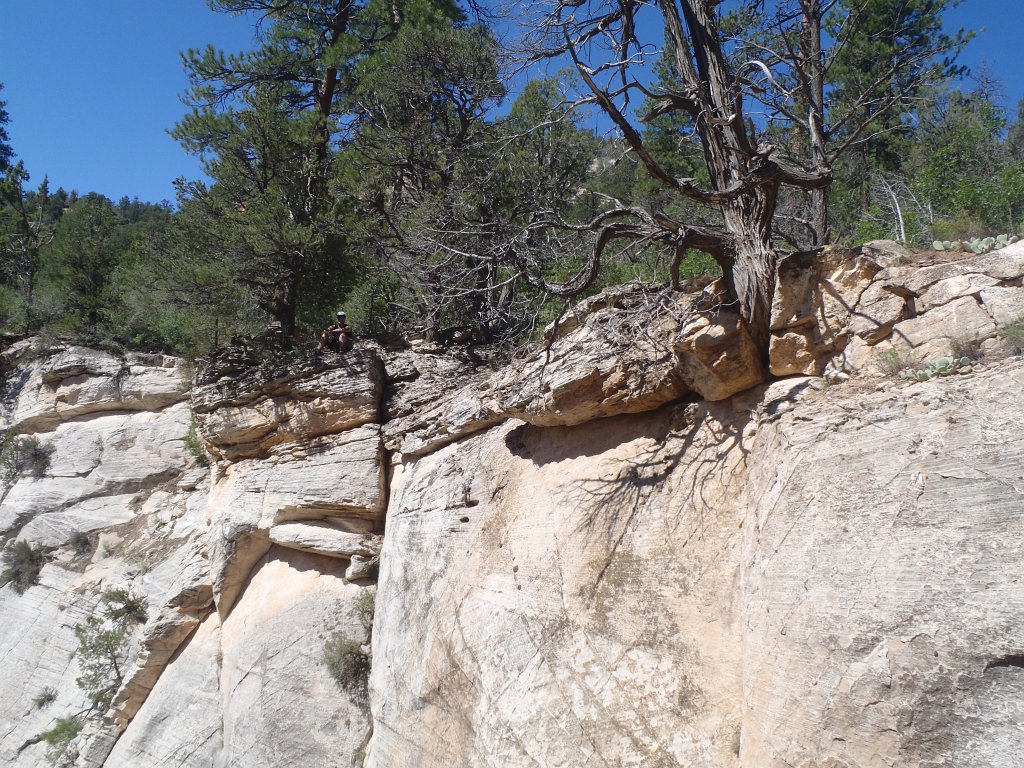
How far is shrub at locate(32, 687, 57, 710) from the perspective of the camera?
35.9 ft

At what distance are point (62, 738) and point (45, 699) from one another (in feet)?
3.00

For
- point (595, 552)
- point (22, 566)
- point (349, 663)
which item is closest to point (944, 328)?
point (595, 552)

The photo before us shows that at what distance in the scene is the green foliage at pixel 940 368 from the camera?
4.73 meters

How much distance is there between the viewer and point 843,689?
404cm

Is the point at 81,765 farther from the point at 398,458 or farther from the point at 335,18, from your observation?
the point at 335,18

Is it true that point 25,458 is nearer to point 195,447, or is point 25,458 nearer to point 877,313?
point 195,447

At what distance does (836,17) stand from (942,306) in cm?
873

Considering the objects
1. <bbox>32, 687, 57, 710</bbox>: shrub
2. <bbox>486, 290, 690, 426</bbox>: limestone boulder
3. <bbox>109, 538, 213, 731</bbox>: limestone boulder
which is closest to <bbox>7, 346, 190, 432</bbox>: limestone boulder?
<bbox>109, 538, 213, 731</bbox>: limestone boulder

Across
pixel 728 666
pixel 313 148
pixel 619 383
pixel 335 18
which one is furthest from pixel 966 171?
pixel 335 18

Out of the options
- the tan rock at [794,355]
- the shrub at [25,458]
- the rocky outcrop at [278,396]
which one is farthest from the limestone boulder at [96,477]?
the tan rock at [794,355]

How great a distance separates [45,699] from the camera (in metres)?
10.9

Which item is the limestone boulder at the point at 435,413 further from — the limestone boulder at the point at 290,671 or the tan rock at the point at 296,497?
the limestone boulder at the point at 290,671

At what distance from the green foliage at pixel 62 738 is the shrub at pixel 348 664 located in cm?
461

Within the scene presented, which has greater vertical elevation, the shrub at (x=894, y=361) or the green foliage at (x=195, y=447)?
the green foliage at (x=195, y=447)
